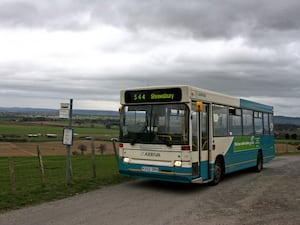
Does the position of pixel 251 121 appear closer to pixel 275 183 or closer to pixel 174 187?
pixel 275 183

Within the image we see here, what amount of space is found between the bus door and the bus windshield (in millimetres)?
480

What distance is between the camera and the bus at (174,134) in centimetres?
1037

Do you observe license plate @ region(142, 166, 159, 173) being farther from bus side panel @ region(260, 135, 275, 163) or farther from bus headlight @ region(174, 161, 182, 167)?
bus side panel @ region(260, 135, 275, 163)

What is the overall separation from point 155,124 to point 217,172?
2.81 m

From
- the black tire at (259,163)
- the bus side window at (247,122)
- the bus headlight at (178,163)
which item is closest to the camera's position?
the bus headlight at (178,163)

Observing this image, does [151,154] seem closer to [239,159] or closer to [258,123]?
[239,159]

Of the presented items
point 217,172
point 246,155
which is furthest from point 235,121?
point 217,172

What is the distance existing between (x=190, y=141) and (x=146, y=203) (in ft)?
7.16

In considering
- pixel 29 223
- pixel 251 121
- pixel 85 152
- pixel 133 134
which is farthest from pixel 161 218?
pixel 85 152

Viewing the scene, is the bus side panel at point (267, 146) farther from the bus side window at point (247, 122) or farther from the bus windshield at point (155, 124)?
the bus windshield at point (155, 124)

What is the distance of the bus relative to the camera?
10.4m

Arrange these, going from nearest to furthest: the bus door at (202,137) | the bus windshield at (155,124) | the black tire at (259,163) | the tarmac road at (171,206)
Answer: the tarmac road at (171,206)
the bus windshield at (155,124)
the bus door at (202,137)
the black tire at (259,163)

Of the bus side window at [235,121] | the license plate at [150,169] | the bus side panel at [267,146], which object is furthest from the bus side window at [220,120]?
the bus side panel at [267,146]

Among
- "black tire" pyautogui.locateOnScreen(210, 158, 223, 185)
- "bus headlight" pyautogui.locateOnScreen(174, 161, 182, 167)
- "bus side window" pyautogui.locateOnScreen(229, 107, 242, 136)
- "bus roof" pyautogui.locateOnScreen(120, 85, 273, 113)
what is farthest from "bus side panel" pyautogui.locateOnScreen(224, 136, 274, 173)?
"bus headlight" pyautogui.locateOnScreen(174, 161, 182, 167)
